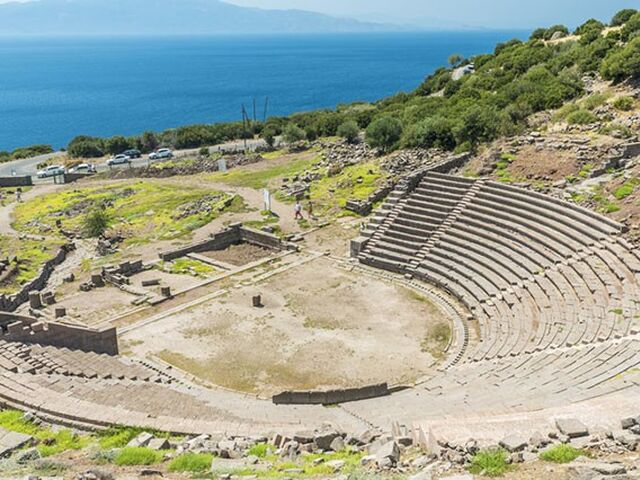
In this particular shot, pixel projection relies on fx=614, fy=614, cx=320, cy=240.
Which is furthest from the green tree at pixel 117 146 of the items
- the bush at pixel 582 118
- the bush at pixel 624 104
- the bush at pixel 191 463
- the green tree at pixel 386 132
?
the bush at pixel 191 463

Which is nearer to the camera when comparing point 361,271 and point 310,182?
point 361,271

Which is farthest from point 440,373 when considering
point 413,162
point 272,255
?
point 413,162

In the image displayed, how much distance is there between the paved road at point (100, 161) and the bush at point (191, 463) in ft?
190

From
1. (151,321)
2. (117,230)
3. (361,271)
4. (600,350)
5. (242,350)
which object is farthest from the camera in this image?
Result: (117,230)

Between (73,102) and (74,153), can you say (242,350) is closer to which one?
(74,153)

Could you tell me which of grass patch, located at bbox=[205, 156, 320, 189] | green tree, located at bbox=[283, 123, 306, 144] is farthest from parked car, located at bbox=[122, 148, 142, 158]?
grass patch, located at bbox=[205, 156, 320, 189]

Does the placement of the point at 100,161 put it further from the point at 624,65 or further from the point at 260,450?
the point at 260,450

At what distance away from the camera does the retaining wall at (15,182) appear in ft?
196

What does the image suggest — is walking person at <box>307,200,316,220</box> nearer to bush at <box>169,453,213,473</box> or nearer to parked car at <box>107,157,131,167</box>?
bush at <box>169,453,213,473</box>

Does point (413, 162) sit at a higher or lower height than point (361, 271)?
higher

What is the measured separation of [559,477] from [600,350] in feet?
29.0

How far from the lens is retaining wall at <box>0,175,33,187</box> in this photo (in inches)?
2351

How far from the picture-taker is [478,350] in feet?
70.0

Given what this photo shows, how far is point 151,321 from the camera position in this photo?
81.3ft
